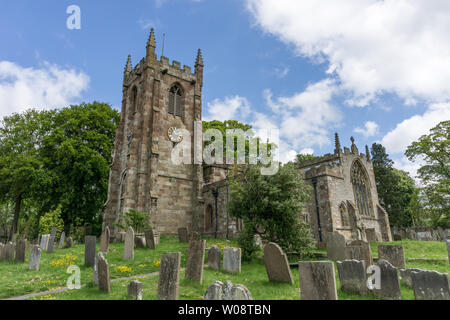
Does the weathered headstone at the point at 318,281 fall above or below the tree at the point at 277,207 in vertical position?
below

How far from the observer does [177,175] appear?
23984 mm

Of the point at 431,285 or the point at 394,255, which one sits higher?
the point at 394,255

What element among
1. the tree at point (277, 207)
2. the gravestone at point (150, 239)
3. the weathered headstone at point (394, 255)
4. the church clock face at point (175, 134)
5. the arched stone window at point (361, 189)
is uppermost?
the church clock face at point (175, 134)

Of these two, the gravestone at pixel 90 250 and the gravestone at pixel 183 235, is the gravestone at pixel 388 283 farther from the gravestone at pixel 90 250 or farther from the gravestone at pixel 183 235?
the gravestone at pixel 183 235

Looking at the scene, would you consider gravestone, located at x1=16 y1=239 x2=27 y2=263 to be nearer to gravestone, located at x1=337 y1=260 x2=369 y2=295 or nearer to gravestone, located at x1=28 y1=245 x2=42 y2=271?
gravestone, located at x1=28 y1=245 x2=42 y2=271

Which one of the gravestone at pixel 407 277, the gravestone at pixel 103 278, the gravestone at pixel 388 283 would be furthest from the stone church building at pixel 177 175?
the gravestone at pixel 103 278

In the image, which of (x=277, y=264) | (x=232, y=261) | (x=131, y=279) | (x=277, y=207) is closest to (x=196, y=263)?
(x=232, y=261)

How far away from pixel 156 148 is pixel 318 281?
61.8ft

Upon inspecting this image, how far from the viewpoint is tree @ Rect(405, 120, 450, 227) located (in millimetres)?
22453

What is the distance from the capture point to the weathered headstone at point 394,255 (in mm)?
8750

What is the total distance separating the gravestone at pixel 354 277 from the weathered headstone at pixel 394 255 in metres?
3.56

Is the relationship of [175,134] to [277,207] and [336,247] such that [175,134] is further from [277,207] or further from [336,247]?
[336,247]

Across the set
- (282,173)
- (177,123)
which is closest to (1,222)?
(177,123)
